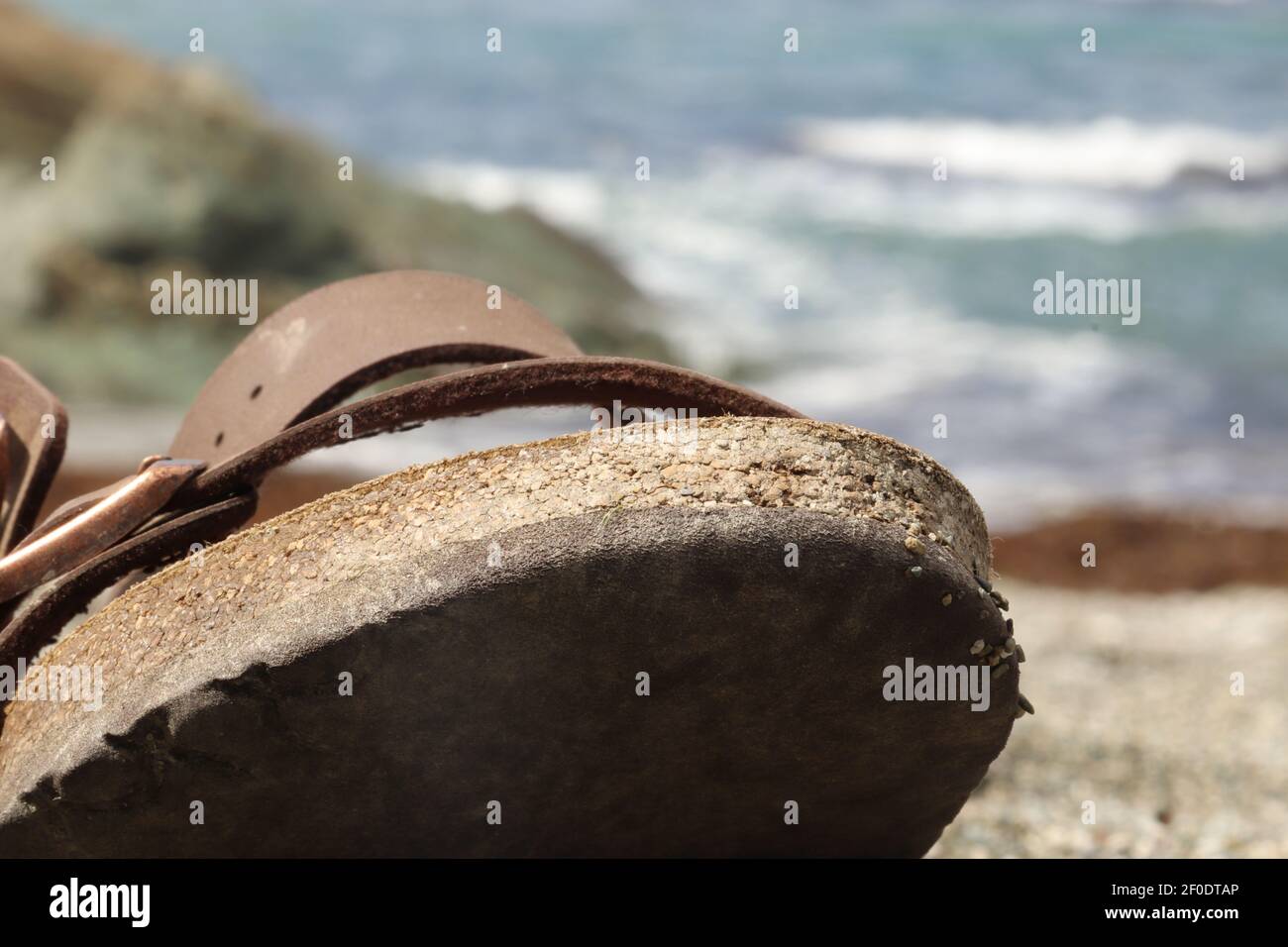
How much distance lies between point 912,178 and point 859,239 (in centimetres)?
278

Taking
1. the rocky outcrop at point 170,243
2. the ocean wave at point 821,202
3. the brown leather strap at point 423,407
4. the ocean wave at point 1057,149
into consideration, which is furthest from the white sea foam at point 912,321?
the brown leather strap at point 423,407

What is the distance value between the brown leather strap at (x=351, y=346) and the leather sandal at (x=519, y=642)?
0.85ft

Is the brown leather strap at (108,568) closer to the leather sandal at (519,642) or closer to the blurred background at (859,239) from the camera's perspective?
the leather sandal at (519,642)

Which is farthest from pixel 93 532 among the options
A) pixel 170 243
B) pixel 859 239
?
pixel 859 239

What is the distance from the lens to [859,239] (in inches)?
758

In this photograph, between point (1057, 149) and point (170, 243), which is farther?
point (1057, 149)

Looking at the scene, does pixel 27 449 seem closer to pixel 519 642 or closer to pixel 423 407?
pixel 423 407

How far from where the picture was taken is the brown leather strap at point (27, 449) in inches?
106

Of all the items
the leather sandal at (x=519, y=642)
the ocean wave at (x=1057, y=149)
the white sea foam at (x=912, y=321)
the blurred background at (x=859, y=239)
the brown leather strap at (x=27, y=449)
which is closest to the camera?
the leather sandal at (x=519, y=642)

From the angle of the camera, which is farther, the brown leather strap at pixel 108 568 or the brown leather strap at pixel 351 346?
the brown leather strap at pixel 351 346

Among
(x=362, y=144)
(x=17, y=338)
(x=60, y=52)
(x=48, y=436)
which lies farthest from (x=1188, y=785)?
(x=362, y=144)

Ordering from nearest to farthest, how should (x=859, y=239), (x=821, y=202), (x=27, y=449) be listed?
1. (x=27, y=449)
2. (x=859, y=239)
3. (x=821, y=202)

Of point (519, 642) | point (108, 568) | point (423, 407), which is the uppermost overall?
point (423, 407)

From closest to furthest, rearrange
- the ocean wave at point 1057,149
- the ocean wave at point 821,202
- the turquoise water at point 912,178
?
the turquoise water at point 912,178, the ocean wave at point 821,202, the ocean wave at point 1057,149
